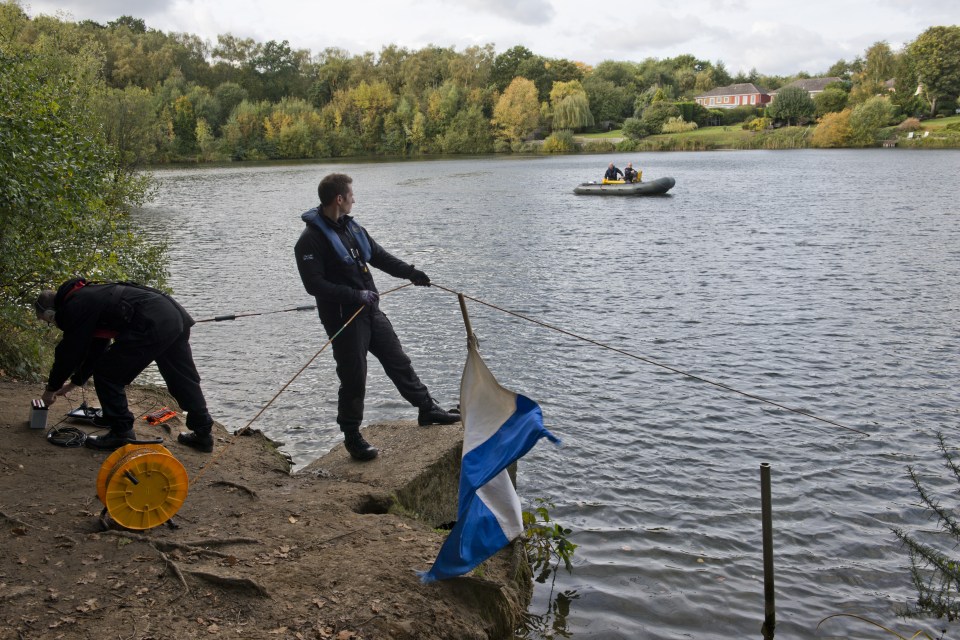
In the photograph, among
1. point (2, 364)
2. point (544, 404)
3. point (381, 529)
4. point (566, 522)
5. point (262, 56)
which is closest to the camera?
point (381, 529)

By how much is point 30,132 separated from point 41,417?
11.7 ft

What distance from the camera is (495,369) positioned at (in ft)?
45.5

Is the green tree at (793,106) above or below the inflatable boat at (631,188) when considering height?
above

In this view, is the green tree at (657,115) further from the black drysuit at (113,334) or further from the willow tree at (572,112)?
the black drysuit at (113,334)

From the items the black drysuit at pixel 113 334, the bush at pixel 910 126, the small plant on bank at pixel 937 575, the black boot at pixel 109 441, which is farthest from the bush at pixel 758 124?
the black boot at pixel 109 441

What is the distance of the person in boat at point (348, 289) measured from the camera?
6.81 meters

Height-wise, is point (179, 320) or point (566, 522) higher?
point (179, 320)

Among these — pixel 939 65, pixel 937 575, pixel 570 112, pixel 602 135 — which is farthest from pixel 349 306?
pixel 939 65

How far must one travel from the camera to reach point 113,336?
648cm

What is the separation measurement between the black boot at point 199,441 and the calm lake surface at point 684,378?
2452mm

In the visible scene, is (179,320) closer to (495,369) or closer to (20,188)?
(20,188)

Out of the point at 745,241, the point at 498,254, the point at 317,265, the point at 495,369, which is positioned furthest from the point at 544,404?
the point at 745,241

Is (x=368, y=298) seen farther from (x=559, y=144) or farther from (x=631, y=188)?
(x=559, y=144)

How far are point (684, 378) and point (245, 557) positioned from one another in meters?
9.12
